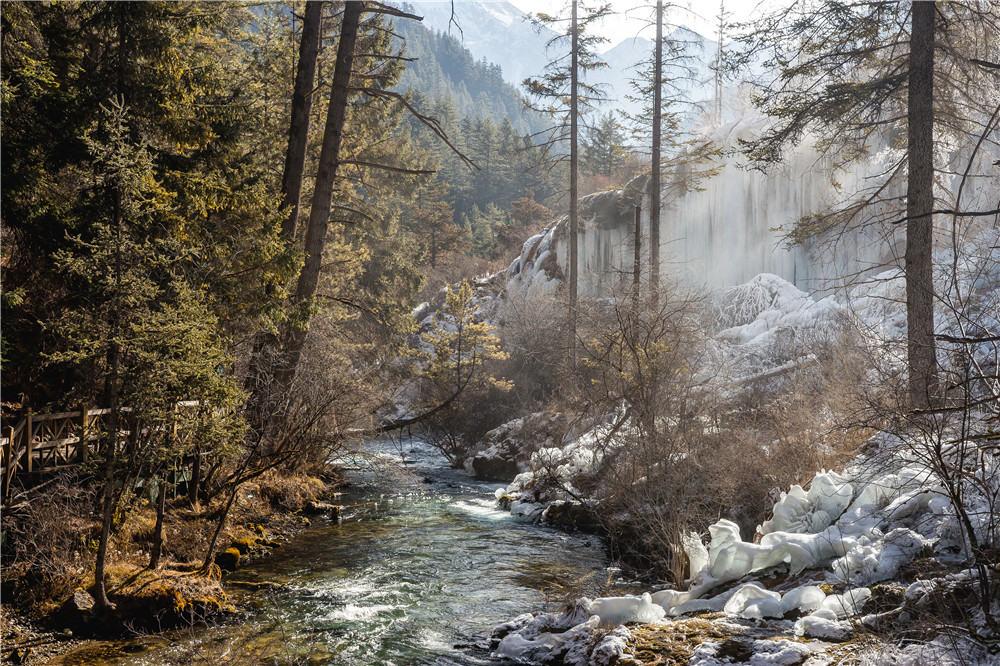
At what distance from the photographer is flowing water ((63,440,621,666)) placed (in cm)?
727

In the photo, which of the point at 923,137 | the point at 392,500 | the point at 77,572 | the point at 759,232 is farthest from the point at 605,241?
the point at 77,572

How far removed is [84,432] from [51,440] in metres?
0.42

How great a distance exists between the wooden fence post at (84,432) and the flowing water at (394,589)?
253 centimetres

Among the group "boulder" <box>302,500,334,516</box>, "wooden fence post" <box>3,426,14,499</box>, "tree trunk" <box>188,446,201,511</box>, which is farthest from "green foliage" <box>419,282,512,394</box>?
"wooden fence post" <box>3,426,14,499</box>

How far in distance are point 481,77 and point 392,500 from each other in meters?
114

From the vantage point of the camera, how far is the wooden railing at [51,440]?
803 centimetres

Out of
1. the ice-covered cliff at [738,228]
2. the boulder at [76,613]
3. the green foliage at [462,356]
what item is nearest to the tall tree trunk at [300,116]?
the boulder at [76,613]

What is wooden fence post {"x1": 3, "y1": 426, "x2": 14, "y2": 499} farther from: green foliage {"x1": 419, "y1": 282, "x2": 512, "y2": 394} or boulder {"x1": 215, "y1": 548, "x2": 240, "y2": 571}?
green foliage {"x1": 419, "y1": 282, "x2": 512, "y2": 394}

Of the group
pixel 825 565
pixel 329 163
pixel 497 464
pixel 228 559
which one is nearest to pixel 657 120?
pixel 497 464

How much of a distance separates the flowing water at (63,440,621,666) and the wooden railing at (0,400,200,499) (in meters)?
2.44

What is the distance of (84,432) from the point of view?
8.73 m

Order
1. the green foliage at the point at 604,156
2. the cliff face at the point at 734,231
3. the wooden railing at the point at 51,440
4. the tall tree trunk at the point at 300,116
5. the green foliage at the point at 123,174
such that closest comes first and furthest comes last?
the green foliage at the point at 123,174
the wooden railing at the point at 51,440
the tall tree trunk at the point at 300,116
the cliff face at the point at 734,231
the green foliage at the point at 604,156

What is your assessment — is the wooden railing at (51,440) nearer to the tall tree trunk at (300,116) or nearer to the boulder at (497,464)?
the tall tree trunk at (300,116)

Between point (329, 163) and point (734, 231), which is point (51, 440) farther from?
point (734, 231)
